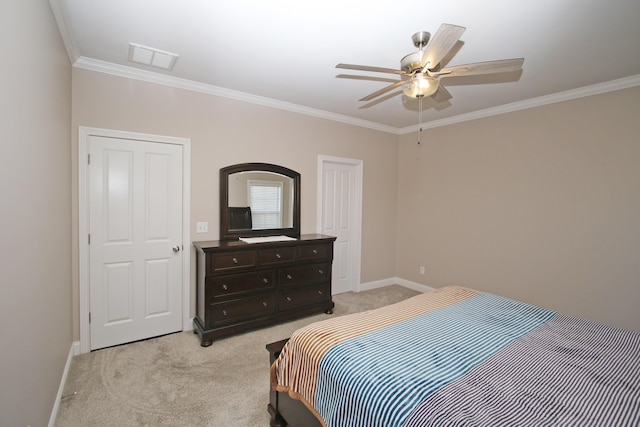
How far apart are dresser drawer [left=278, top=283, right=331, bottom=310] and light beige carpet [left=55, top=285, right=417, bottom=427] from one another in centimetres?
36

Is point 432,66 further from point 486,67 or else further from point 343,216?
point 343,216

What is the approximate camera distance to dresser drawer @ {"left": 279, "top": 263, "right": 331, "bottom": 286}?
3.29 m

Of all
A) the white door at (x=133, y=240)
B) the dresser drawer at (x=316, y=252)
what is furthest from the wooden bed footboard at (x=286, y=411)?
the white door at (x=133, y=240)

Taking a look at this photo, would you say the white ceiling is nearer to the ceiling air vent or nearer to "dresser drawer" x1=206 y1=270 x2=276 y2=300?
the ceiling air vent

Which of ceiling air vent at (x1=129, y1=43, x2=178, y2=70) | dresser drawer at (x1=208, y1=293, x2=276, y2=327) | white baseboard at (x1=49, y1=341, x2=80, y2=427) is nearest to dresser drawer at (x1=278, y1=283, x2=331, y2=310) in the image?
dresser drawer at (x1=208, y1=293, x2=276, y2=327)

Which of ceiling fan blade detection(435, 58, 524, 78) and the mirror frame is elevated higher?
ceiling fan blade detection(435, 58, 524, 78)

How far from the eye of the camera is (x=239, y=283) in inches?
117

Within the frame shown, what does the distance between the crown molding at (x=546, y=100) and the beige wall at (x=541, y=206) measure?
0.06m

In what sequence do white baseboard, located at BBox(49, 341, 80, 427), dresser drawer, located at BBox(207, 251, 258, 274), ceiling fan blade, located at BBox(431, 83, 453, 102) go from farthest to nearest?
dresser drawer, located at BBox(207, 251, 258, 274) < ceiling fan blade, located at BBox(431, 83, 453, 102) < white baseboard, located at BBox(49, 341, 80, 427)

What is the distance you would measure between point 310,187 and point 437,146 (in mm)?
2058

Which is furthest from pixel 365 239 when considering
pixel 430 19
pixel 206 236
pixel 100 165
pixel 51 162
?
pixel 51 162

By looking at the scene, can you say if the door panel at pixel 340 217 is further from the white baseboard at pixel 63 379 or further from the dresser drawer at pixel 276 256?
the white baseboard at pixel 63 379

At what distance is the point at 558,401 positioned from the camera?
3.84 ft

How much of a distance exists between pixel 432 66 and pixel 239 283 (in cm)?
252
